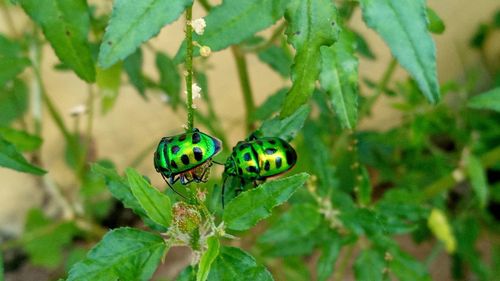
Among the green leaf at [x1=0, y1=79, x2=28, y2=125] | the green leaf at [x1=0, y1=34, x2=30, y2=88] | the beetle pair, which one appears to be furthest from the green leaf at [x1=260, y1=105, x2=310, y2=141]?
the green leaf at [x1=0, y1=79, x2=28, y2=125]

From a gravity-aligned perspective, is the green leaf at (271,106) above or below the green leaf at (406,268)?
above

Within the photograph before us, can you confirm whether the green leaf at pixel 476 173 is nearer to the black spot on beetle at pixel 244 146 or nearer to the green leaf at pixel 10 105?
the black spot on beetle at pixel 244 146

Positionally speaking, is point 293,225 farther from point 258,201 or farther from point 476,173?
point 476,173

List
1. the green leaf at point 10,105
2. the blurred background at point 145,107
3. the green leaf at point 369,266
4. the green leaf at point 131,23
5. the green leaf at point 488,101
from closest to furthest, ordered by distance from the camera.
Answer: the green leaf at point 131,23
the green leaf at point 488,101
the green leaf at point 369,266
the green leaf at point 10,105
the blurred background at point 145,107

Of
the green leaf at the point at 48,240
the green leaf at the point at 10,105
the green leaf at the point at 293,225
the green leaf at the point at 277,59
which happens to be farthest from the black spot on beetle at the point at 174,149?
the green leaf at the point at 48,240

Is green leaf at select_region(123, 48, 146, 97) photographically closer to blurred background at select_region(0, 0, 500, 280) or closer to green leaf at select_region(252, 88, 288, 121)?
green leaf at select_region(252, 88, 288, 121)

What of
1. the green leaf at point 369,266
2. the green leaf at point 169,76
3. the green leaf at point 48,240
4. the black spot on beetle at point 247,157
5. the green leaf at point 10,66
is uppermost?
the green leaf at point 10,66

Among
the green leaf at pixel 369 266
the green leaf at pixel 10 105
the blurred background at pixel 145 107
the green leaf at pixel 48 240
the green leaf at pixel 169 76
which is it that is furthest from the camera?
the blurred background at pixel 145 107

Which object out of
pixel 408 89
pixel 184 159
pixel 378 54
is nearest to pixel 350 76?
pixel 184 159
